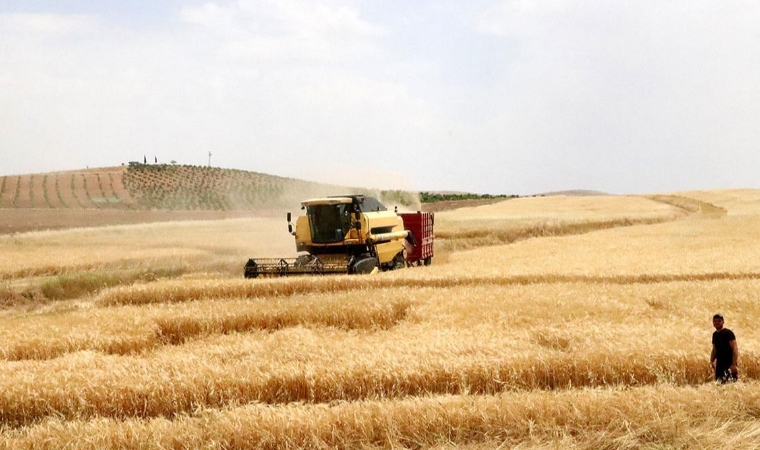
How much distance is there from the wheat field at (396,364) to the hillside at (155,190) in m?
51.4

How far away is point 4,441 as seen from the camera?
24.3 feet

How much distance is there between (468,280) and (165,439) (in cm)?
1192

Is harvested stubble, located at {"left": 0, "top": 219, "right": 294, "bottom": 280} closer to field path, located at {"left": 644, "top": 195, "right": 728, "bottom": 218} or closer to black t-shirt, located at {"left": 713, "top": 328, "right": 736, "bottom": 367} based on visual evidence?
black t-shirt, located at {"left": 713, "top": 328, "right": 736, "bottom": 367}

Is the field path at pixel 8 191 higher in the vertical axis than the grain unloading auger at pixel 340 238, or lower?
higher

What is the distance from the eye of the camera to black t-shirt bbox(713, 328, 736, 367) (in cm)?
820

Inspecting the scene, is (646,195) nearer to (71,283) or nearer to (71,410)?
(71,283)

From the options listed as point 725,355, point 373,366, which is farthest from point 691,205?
point 373,366

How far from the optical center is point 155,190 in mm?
81938

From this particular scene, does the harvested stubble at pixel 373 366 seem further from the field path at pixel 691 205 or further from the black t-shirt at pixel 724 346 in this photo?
the field path at pixel 691 205

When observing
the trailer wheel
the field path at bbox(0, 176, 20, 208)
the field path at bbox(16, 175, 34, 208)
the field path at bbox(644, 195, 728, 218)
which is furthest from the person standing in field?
the field path at bbox(0, 176, 20, 208)

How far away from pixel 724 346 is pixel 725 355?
117 mm

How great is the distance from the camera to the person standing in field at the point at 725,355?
26.9 ft

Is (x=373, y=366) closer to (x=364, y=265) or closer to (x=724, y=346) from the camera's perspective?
(x=724, y=346)

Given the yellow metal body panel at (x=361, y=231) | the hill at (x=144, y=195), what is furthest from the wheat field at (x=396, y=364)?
the hill at (x=144, y=195)
